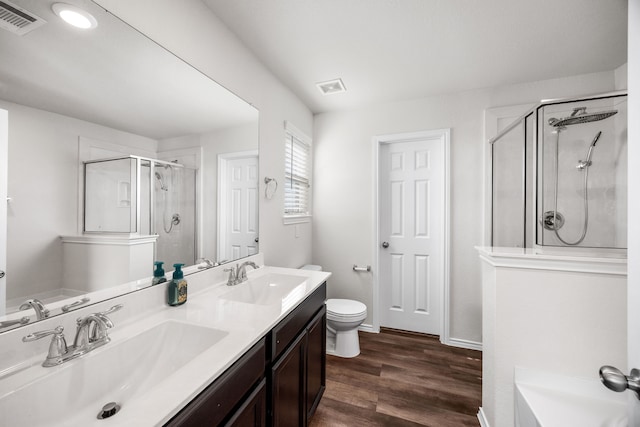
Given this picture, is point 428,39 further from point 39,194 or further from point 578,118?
point 39,194

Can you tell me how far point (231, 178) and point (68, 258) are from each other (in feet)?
3.11

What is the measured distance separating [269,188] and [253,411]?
1513 mm

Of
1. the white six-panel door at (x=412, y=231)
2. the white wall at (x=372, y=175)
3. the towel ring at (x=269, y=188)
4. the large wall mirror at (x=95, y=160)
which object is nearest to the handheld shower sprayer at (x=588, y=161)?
the white wall at (x=372, y=175)

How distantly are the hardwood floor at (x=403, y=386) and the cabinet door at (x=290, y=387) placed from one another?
1.27 feet

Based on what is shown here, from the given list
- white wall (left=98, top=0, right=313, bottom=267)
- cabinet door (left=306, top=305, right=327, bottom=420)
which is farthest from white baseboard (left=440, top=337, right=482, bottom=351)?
white wall (left=98, top=0, right=313, bottom=267)

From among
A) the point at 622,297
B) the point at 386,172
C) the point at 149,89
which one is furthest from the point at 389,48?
the point at 622,297

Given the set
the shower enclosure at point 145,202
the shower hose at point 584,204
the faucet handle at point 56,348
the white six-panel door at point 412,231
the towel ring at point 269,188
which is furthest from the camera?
the white six-panel door at point 412,231

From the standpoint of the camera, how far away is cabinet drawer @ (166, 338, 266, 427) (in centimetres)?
65

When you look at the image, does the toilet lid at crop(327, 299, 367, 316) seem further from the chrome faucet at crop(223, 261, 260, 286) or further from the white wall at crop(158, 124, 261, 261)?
the white wall at crop(158, 124, 261, 261)

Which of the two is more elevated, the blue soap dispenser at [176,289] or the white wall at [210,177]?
the white wall at [210,177]

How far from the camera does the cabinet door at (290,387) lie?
1.11 meters

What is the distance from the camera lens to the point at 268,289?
66.8 inches

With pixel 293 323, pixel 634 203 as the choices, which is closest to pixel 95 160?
pixel 293 323

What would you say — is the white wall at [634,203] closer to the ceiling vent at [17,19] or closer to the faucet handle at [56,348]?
the faucet handle at [56,348]
